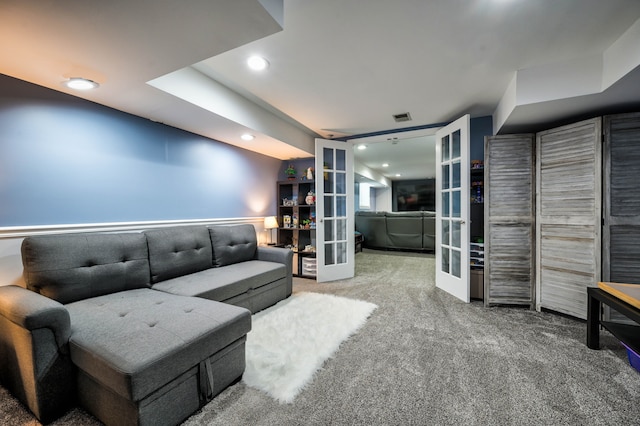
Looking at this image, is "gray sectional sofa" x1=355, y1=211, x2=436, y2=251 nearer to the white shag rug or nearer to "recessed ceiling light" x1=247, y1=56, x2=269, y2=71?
the white shag rug

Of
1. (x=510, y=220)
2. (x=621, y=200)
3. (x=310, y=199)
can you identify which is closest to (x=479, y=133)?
(x=510, y=220)

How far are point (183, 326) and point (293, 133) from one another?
297 cm

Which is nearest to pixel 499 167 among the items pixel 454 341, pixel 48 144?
pixel 454 341

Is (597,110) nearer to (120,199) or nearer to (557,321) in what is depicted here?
(557,321)

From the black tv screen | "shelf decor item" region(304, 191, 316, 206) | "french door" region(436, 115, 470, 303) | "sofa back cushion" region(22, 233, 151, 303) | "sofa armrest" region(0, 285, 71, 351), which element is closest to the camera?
"sofa armrest" region(0, 285, 71, 351)

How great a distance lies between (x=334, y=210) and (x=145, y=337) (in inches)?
116

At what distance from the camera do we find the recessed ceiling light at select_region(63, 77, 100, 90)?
178 centimetres

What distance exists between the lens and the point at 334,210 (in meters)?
3.91

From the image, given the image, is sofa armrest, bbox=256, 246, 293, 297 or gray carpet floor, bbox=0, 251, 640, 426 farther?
sofa armrest, bbox=256, 246, 293, 297

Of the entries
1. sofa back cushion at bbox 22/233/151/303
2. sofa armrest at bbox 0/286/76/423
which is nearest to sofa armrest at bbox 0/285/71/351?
sofa armrest at bbox 0/286/76/423

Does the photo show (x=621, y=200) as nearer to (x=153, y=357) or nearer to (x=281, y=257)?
(x=281, y=257)

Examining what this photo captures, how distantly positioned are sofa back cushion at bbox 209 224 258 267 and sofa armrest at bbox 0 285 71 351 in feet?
4.95

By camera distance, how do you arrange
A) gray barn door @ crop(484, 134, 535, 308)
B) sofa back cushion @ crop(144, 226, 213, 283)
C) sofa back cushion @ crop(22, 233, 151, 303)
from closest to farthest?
sofa back cushion @ crop(22, 233, 151, 303)
sofa back cushion @ crop(144, 226, 213, 283)
gray barn door @ crop(484, 134, 535, 308)

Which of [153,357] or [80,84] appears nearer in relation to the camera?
[153,357]
